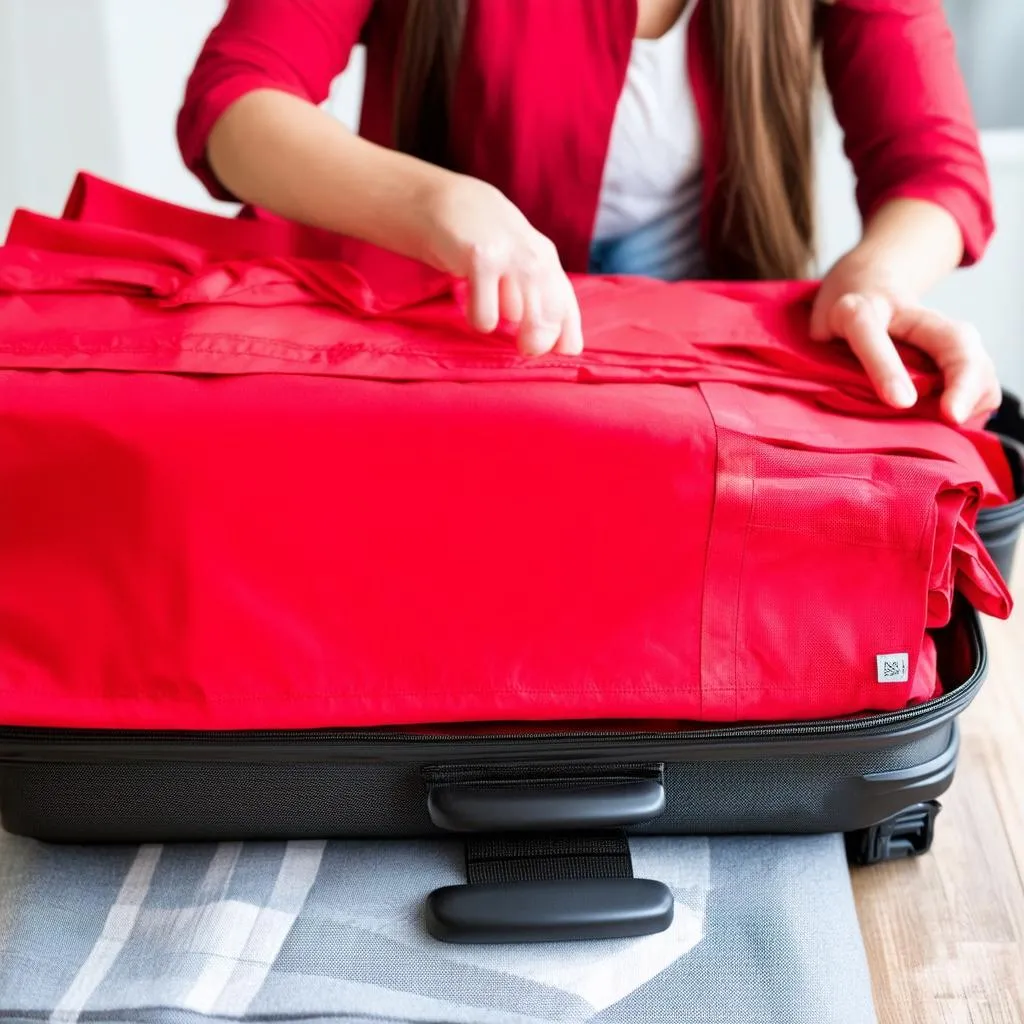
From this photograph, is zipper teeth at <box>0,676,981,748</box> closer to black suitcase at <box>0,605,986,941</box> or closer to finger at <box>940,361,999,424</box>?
black suitcase at <box>0,605,986,941</box>

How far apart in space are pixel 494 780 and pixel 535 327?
24 centimetres

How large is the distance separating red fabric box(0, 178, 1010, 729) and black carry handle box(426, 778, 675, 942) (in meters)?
0.05

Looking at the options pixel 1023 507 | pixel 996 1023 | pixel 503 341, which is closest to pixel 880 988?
pixel 996 1023

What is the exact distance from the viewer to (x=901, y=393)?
2.07ft

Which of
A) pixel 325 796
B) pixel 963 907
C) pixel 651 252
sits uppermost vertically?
pixel 651 252

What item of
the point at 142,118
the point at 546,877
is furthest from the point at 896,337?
the point at 142,118

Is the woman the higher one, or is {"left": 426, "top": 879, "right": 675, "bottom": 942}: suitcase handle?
the woman

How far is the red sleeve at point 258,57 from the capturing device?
74 cm

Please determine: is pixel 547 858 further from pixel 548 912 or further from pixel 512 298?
pixel 512 298

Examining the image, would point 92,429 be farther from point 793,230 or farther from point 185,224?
Result: point 793,230

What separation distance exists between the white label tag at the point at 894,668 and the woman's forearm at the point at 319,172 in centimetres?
33

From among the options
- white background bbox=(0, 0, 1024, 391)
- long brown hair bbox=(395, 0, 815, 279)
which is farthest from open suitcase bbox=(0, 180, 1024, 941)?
white background bbox=(0, 0, 1024, 391)

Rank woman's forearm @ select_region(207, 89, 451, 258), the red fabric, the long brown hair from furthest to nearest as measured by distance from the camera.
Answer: the long brown hair < woman's forearm @ select_region(207, 89, 451, 258) < the red fabric

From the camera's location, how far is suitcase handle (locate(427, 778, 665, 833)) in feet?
2.04
